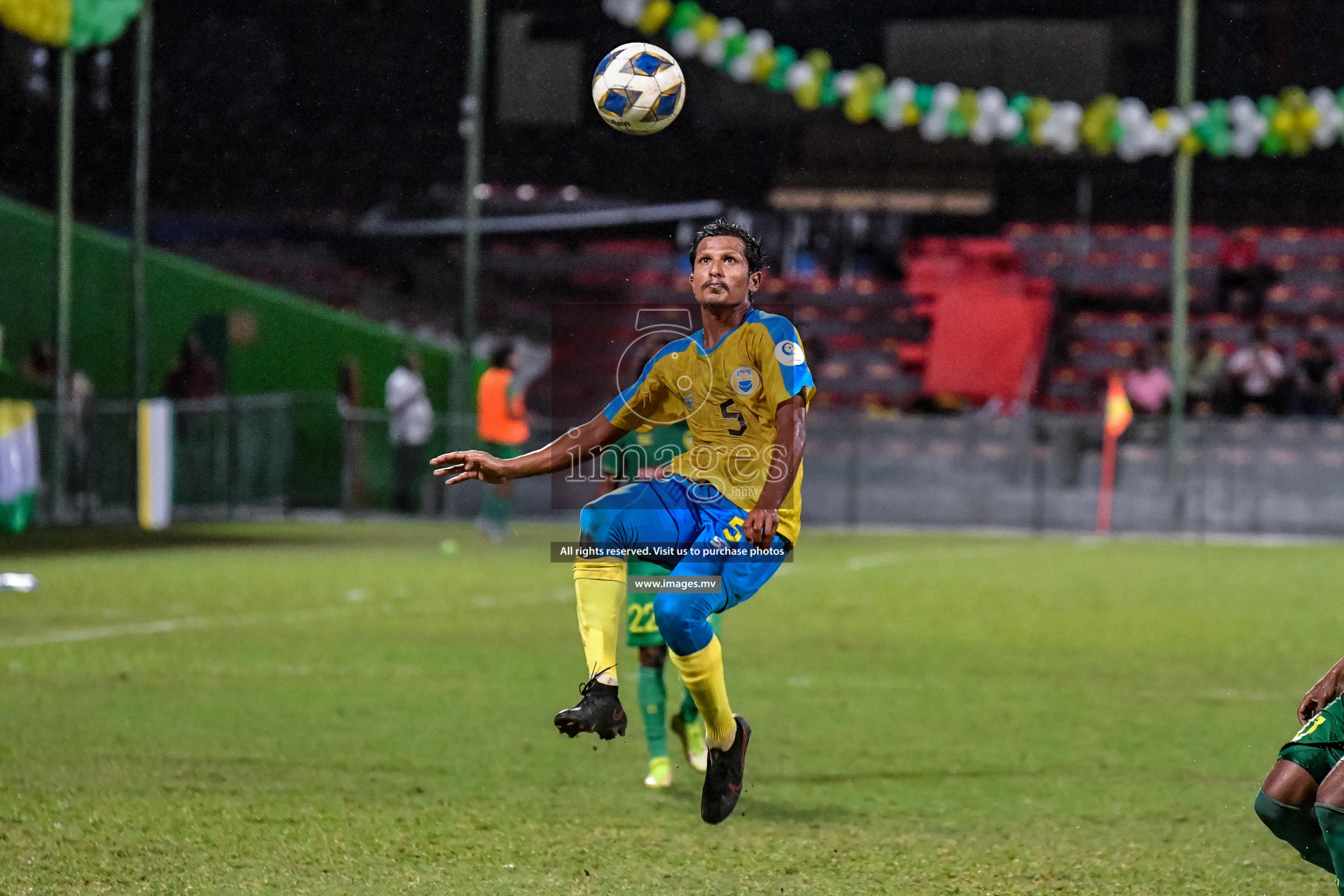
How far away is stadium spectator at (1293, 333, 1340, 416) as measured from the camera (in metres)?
27.8

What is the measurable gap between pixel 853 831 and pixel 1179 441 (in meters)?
20.2

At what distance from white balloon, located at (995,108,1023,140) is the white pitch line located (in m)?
15.9

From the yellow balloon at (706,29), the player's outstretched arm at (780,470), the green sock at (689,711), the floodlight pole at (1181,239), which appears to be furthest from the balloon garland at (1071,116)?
the player's outstretched arm at (780,470)

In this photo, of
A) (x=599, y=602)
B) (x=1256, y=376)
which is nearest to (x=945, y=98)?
(x=1256, y=376)

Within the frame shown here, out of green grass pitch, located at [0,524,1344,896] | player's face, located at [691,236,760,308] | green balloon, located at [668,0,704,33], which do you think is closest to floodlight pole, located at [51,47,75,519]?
green grass pitch, located at [0,524,1344,896]

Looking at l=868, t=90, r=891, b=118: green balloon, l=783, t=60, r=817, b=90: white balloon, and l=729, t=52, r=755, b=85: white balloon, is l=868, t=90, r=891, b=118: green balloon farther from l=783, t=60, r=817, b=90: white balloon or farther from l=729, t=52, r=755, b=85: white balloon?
l=729, t=52, r=755, b=85: white balloon

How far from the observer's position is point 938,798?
8.45 metres

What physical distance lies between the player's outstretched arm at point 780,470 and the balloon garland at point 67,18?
1407cm

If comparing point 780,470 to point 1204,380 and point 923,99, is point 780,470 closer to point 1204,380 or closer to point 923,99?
point 923,99

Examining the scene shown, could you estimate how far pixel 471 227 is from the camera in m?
29.3

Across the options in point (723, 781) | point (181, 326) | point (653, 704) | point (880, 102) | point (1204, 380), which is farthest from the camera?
point (1204, 380)

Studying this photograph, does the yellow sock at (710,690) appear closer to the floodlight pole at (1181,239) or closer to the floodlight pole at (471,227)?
the floodlight pole at (471,227)

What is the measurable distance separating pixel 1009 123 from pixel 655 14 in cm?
614

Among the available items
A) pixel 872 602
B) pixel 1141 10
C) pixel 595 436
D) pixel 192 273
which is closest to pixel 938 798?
pixel 595 436
